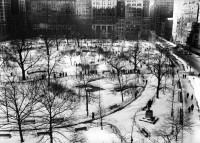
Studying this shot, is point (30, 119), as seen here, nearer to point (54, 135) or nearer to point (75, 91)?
point (54, 135)

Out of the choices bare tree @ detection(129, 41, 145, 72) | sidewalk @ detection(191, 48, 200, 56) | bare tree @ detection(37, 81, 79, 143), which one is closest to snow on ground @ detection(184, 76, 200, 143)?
bare tree @ detection(37, 81, 79, 143)

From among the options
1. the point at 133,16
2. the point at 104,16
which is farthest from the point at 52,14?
the point at 133,16

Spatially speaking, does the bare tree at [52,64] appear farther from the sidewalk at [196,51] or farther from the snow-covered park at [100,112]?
the sidewalk at [196,51]

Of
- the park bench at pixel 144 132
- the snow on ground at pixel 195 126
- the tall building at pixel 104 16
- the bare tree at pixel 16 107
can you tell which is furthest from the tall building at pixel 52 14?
the park bench at pixel 144 132

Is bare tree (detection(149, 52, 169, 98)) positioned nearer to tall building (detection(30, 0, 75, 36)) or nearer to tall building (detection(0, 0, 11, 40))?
tall building (detection(0, 0, 11, 40))

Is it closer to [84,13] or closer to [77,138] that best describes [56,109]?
[77,138]
